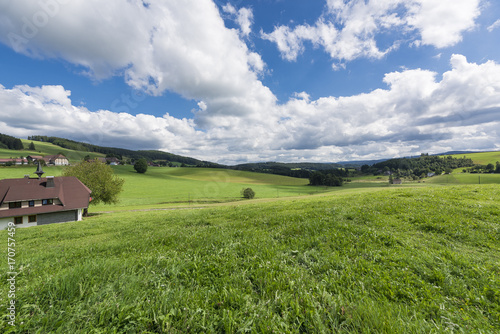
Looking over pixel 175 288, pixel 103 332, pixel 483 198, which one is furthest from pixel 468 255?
pixel 483 198

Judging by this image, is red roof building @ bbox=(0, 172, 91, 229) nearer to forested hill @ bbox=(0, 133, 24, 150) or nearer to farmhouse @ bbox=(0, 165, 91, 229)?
farmhouse @ bbox=(0, 165, 91, 229)

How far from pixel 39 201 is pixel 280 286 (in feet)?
146

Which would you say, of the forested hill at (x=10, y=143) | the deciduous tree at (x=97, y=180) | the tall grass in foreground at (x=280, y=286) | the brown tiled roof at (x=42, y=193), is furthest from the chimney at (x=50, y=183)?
the forested hill at (x=10, y=143)

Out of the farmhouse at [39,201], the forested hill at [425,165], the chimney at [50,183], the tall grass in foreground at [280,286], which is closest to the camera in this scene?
the tall grass in foreground at [280,286]

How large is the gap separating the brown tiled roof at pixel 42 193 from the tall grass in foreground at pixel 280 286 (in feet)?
117

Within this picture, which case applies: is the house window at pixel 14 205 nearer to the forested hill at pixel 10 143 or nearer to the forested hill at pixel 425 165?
the forested hill at pixel 10 143

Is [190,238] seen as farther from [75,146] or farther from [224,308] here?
[75,146]

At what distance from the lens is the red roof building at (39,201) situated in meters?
29.5

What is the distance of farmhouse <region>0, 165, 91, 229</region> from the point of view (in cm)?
2947

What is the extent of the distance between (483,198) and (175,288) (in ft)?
57.9

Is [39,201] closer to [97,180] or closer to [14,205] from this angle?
[14,205]

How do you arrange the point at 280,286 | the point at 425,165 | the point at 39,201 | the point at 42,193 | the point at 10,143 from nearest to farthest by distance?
1. the point at 280,286
2. the point at 39,201
3. the point at 42,193
4. the point at 10,143
5. the point at 425,165

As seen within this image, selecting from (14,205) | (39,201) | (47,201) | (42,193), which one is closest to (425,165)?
(47,201)

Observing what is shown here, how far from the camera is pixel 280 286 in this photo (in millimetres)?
3975
